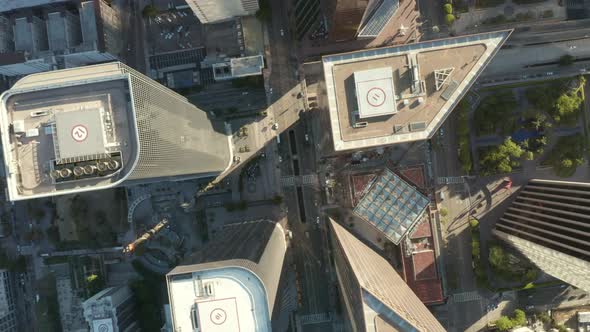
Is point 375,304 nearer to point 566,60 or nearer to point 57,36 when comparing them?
point 566,60

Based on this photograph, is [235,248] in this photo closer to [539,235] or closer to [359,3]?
[359,3]

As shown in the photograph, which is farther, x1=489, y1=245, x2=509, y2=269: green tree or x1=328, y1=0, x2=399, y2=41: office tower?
x1=489, y1=245, x2=509, y2=269: green tree

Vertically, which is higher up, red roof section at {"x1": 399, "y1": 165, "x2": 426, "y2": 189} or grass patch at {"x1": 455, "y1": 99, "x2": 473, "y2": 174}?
grass patch at {"x1": 455, "y1": 99, "x2": 473, "y2": 174}

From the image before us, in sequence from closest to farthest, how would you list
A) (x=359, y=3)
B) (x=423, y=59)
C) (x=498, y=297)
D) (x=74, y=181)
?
(x=74, y=181)
(x=423, y=59)
(x=359, y=3)
(x=498, y=297)

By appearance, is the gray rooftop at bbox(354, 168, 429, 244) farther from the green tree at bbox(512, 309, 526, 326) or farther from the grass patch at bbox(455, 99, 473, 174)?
the green tree at bbox(512, 309, 526, 326)

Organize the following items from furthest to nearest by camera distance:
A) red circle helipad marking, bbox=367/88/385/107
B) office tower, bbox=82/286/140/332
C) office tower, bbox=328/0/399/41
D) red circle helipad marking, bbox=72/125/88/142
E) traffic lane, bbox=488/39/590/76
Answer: traffic lane, bbox=488/39/590/76 < office tower, bbox=82/286/140/332 < office tower, bbox=328/0/399/41 < red circle helipad marking, bbox=367/88/385/107 < red circle helipad marking, bbox=72/125/88/142

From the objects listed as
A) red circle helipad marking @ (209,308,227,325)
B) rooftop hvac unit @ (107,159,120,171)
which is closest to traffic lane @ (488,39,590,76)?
red circle helipad marking @ (209,308,227,325)

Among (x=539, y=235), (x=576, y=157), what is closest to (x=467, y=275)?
(x=539, y=235)
